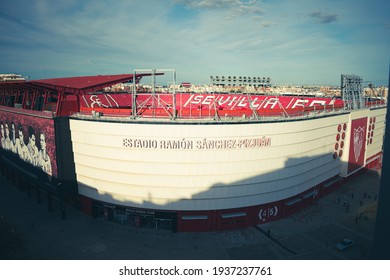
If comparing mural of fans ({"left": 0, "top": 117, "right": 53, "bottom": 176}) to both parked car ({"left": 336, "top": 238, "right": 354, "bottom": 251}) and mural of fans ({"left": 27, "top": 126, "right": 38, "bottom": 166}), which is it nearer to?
mural of fans ({"left": 27, "top": 126, "right": 38, "bottom": 166})

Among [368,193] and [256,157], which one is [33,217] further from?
[368,193]

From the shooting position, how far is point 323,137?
51.6m

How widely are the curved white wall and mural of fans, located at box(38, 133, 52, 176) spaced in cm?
519

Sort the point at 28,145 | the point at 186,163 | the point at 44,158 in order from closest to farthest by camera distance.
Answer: the point at 186,163 → the point at 44,158 → the point at 28,145

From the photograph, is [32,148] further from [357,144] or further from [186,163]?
[357,144]

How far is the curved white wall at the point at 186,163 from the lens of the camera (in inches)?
1586

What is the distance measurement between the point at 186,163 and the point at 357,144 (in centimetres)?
4529

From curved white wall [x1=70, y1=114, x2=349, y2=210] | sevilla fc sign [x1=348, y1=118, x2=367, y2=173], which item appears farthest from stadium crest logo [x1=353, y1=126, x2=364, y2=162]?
curved white wall [x1=70, y1=114, x2=349, y2=210]

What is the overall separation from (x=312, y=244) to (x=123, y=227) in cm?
2878

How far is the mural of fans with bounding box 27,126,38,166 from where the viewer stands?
162 ft

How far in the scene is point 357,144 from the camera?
63.2 metres

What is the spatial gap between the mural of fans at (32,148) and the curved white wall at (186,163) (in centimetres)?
935

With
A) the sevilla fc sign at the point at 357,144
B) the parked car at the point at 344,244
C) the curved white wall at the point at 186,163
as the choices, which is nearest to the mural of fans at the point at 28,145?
the curved white wall at the point at 186,163

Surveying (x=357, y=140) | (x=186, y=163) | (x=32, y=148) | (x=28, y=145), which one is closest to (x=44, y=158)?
(x=32, y=148)
